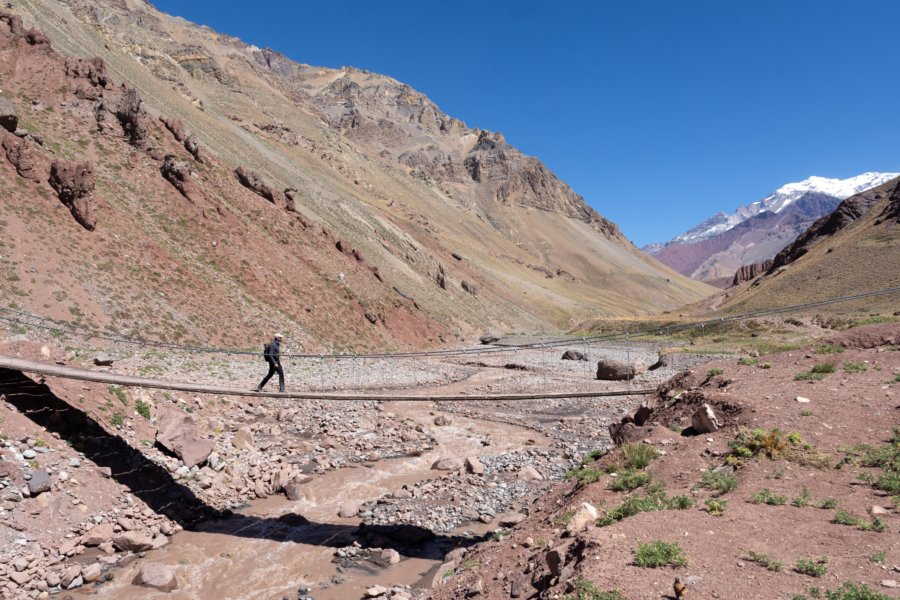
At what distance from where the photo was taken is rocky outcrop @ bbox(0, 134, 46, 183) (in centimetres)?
2200

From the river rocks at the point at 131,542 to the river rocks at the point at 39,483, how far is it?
157 cm

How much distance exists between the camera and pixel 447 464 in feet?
44.6

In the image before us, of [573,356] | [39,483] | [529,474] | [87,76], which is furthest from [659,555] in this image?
[87,76]

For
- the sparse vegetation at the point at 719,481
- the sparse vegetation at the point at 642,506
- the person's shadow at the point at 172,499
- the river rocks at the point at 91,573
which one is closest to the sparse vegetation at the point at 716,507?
the sparse vegetation at the point at 642,506

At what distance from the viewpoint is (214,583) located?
831 cm

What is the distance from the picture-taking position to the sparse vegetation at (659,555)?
5000 mm

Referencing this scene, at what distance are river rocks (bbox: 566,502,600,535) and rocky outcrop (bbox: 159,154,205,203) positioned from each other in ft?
98.2

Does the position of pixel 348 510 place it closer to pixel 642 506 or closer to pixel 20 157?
pixel 642 506

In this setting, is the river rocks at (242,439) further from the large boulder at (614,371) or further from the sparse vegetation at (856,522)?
the large boulder at (614,371)

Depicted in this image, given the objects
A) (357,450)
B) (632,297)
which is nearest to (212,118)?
(357,450)

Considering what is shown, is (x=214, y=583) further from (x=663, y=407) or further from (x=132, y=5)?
(x=132, y=5)

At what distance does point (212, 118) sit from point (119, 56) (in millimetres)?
10417

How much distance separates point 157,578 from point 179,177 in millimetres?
27121

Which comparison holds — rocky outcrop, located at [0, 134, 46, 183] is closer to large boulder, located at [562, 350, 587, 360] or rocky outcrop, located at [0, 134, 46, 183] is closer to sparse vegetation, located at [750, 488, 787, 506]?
sparse vegetation, located at [750, 488, 787, 506]
